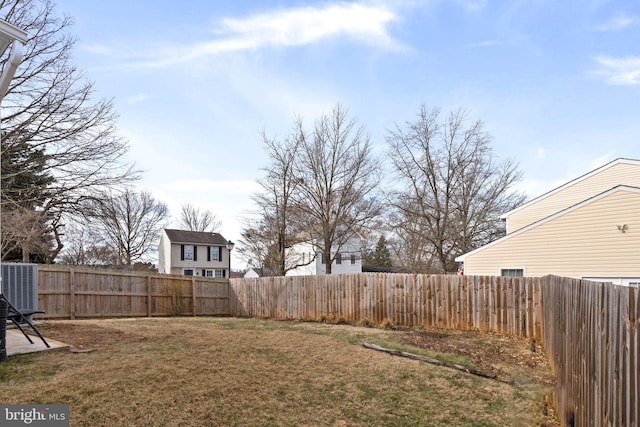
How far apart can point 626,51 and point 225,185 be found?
71.2 ft

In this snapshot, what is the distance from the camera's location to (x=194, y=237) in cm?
3847

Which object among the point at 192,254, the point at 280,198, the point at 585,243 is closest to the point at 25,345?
the point at 585,243

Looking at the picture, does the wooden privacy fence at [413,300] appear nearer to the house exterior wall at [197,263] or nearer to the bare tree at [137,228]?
the house exterior wall at [197,263]

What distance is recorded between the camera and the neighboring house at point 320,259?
2557 centimetres

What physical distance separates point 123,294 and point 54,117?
Result: 21.0 feet

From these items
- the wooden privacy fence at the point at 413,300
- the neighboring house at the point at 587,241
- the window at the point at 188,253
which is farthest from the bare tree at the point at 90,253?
the neighboring house at the point at 587,241

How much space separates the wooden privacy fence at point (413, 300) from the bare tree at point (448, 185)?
11.0 metres

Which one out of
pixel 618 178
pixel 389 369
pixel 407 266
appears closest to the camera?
pixel 389 369

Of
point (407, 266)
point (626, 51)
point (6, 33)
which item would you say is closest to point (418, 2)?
point (626, 51)

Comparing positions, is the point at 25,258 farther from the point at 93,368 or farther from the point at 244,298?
the point at 93,368

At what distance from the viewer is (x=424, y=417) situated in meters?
4.88

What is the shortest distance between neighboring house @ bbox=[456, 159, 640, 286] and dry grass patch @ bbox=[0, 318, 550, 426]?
617 cm

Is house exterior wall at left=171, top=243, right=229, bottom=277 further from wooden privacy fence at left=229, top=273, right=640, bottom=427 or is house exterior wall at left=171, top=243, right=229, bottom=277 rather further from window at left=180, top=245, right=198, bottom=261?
wooden privacy fence at left=229, top=273, right=640, bottom=427

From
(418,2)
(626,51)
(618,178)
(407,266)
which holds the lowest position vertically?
(407,266)
